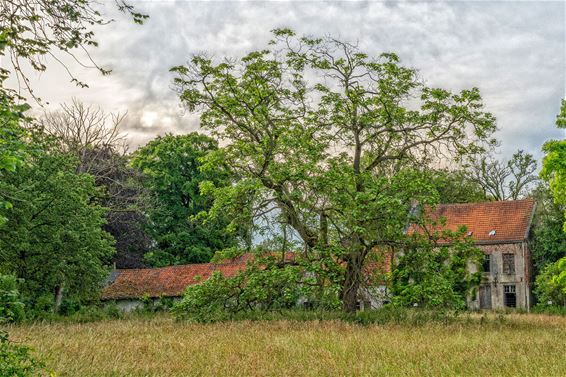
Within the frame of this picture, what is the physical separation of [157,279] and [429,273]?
25975 millimetres

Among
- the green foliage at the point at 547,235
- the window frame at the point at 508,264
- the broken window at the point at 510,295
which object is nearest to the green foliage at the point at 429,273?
the green foliage at the point at 547,235

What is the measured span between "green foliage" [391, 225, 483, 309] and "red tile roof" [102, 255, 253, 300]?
815 inches

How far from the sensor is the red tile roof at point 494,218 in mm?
49781

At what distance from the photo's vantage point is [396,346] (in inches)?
→ 558

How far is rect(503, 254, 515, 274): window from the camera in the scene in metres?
49.6

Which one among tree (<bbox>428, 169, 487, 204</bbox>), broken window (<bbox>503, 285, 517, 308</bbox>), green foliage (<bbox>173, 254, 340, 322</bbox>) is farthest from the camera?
tree (<bbox>428, 169, 487, 204</bbox>)

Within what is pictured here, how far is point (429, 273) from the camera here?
22812 mm

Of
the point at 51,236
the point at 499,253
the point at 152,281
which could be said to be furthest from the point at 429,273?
the point at 499,253

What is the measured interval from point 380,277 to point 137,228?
26001 millimetres

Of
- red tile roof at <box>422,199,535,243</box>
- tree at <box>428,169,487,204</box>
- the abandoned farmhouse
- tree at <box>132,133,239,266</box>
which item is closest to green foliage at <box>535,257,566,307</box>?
the abandoned farmhouse

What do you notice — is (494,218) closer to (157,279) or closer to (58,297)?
(157,279)

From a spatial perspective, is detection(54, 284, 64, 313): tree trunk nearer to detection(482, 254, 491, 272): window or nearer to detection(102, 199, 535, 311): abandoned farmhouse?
detection(102, 199, 535, 311): abandoned farmhouse

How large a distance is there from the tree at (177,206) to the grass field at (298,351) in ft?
98.1

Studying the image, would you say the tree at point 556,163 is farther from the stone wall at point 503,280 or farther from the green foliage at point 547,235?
the stone wall at point 503,280
